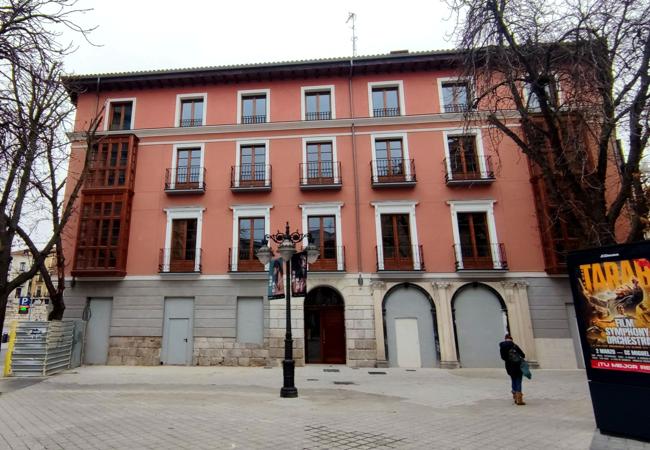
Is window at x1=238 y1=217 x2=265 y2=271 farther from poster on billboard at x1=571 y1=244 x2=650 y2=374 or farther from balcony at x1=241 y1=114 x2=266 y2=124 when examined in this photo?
poster on billboard at x1=571 y1=244 x2=650 y2=374

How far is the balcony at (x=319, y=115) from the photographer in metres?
19.6

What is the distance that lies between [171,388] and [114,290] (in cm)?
851

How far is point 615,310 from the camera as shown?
5.55 m

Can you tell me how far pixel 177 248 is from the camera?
18266 millimetres

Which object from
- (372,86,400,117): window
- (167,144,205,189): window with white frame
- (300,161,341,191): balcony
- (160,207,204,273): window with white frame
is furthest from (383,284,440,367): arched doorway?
(167,144,205,189): window with white frame

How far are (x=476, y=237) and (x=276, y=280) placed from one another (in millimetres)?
10921

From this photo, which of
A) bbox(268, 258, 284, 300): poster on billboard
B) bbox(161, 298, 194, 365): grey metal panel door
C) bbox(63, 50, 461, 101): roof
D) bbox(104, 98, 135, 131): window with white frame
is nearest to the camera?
bbox(268, 258, 284, 300): poster on billboard

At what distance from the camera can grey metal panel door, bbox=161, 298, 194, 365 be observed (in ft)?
56.0

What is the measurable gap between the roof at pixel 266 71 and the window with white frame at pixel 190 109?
80cm

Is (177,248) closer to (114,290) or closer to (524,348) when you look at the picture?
(114,290)

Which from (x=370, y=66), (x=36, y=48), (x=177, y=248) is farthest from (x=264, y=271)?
(x=36, y=48)

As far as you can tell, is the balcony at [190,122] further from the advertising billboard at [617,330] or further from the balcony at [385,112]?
the advertising billboard at [617,330]

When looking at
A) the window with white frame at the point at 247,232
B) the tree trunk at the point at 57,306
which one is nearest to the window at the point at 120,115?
the window with white frame at the point at 247,232

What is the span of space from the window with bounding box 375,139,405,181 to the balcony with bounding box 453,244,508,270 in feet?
15.2
